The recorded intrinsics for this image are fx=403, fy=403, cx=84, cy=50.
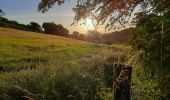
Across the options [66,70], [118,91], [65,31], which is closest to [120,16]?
[66,70]

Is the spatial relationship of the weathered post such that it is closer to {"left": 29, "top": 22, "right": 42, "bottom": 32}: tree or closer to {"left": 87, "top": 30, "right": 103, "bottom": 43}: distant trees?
{"left": 87, "top": 30, "right": 103, "bottom": 43}: distant trees

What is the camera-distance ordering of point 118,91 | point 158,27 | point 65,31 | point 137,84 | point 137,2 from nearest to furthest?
point 118,91 < point 158,27 < point 137,84 < point 137,2 < point 65,31

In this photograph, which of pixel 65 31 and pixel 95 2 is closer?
pixel 95 2

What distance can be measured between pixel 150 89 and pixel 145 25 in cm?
115

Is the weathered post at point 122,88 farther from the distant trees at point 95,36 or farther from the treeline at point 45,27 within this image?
the treeline at point 45,27

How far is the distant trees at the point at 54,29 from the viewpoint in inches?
3211

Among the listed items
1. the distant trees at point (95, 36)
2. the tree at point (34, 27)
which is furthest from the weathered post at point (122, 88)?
the tree at point (34, 27)

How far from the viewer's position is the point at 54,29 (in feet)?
273

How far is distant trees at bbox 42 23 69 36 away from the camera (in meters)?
81.6

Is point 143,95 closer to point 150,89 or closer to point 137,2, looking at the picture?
point 150,89

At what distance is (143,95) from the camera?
6.99m

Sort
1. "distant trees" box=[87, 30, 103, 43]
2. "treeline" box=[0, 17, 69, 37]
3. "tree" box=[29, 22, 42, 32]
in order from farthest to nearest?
"tree" box=[29, 22, 42, 32] < "treeline" box=[0, 17, 69, 37] < "distant trees" box=[87, 30, 103, 43]

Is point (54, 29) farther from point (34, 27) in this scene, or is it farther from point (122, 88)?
point (122, 88)

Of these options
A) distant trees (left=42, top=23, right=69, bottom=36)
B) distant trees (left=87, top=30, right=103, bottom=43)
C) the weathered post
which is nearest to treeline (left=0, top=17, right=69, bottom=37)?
distant trees (left=42, top=23, right=69, bottom=36)
